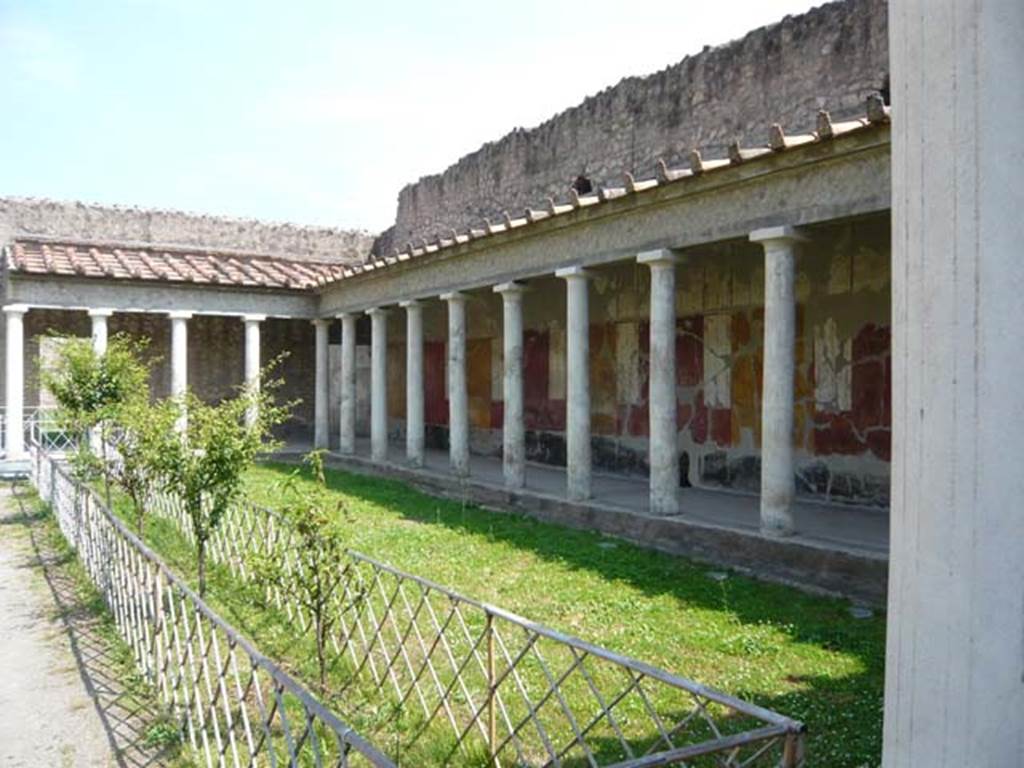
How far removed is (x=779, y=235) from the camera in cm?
751

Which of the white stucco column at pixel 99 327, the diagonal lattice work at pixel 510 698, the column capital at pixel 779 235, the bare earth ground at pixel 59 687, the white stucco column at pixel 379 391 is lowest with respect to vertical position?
the bare earth ground at pixel 59 687

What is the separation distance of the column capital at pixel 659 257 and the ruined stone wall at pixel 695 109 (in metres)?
3.04

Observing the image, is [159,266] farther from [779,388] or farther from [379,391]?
[779,388]

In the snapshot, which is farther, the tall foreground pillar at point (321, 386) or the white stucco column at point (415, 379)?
the tall foreground pillar at point (321, 386)

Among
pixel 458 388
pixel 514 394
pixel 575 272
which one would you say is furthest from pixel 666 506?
pixel 458 388

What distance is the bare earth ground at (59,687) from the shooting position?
14.3 ft

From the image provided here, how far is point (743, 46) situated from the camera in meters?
11.4

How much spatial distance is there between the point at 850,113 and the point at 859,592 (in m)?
5.89

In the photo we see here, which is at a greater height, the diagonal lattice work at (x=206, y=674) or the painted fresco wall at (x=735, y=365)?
the painted fresco wall at (x=735, y=365)

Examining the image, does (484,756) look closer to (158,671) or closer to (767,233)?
(158,671)

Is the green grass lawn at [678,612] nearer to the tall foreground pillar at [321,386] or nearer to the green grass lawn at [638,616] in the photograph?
the green grass lawn at [638,616]

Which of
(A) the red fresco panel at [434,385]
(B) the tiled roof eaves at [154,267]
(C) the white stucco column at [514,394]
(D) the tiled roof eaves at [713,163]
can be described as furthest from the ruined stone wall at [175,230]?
(C) the white stucco column at [514,394]

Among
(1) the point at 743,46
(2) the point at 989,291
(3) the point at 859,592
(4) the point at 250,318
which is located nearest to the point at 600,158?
(1) the point at 743,46

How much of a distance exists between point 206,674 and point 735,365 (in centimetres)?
799
